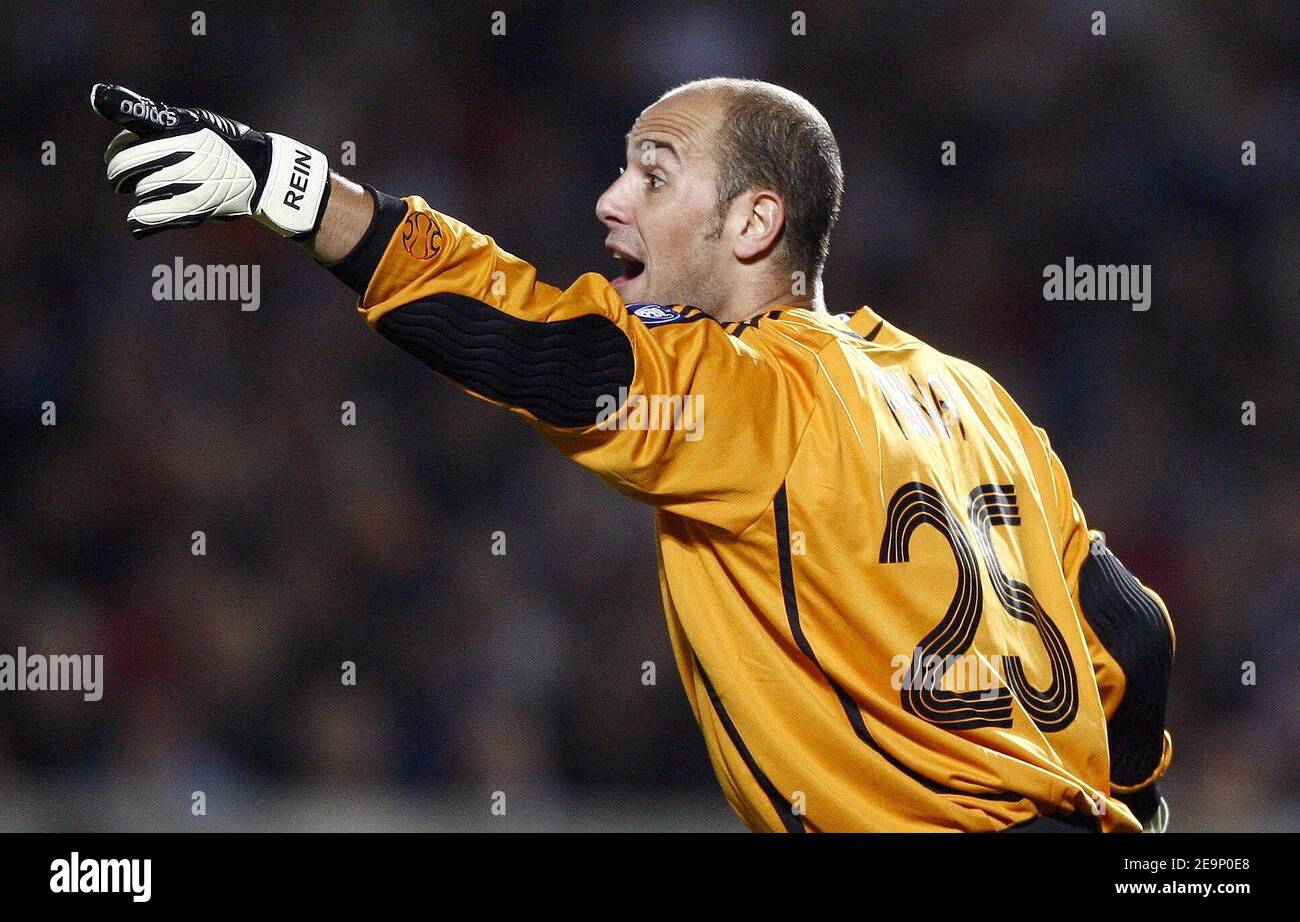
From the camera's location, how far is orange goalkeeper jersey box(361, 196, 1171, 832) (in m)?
1.90

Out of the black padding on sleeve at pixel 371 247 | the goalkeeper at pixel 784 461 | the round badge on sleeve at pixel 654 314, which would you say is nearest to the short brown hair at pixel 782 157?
the goalkeeper at pixel 784 461

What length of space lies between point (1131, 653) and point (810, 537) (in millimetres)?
739

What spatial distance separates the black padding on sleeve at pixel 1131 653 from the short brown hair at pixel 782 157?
72 cm

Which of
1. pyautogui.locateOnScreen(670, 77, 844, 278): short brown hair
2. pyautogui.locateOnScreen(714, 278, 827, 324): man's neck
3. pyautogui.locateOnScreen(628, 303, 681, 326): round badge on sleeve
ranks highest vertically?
pyautogui.locateOnScreen(670, 77, 844, 278): short brown hair

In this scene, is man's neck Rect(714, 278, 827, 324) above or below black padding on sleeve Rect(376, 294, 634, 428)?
above

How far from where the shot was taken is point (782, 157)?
2367 mm

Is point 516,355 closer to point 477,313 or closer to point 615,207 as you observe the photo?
point 477,313

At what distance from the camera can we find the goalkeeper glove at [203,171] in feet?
6.07

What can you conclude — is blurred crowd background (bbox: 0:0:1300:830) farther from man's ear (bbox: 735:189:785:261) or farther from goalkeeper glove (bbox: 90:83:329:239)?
goalkeeper glove (bbox: 90:83:329:239)

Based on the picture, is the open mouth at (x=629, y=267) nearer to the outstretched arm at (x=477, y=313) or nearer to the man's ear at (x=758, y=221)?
the man's ear at (x=758, y=221)

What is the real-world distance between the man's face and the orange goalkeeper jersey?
0.19 m

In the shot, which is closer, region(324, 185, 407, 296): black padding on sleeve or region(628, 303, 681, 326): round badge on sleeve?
region(324, 185, 407, 296): black padding on sleeve

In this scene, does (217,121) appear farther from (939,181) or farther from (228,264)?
(939,181)

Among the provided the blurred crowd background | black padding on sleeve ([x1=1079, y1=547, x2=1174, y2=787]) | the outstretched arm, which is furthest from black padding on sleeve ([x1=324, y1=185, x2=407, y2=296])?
the blurred crowd background
